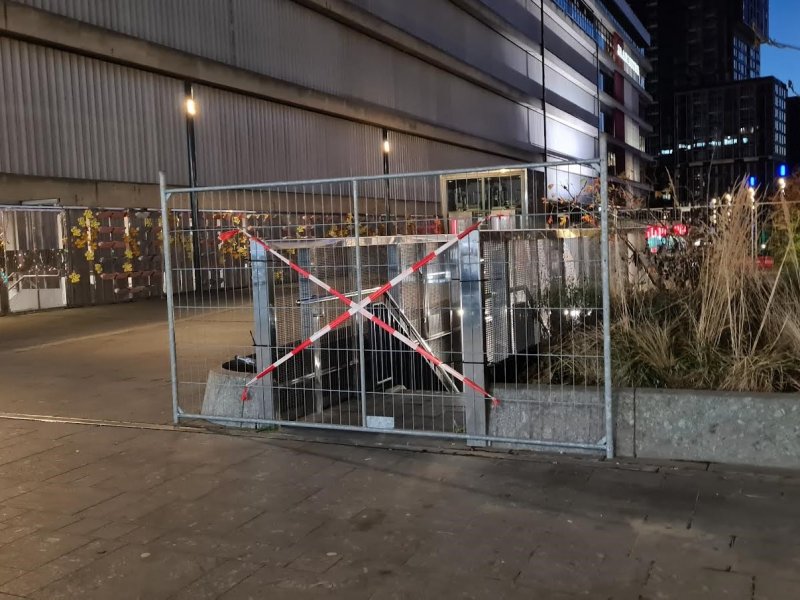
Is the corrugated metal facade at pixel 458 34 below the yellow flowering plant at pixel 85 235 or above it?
above

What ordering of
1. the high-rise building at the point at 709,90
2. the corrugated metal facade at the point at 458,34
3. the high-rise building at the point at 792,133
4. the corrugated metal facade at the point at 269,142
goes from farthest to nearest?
the high-rise building at the point at 709,90
the high-rise building at the point at 792,133
the corrugated metal facade at the point at 458,34
the corrugated metal facade at the point at 269,142

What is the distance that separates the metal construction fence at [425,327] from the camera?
20.3 feet

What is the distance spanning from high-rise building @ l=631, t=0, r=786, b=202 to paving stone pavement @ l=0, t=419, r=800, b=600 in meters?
141

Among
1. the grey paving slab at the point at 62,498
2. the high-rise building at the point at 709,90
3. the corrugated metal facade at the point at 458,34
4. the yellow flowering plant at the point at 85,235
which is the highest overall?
the high-rise building at the point at 709,90

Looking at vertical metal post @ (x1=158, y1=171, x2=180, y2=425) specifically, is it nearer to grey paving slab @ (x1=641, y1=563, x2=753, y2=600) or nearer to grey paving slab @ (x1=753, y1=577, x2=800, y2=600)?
grey paving slab @ (x1=641, y1=563, x2=753, y2=600)

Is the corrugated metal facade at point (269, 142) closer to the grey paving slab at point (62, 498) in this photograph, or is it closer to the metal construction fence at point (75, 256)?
the metal construction fence at point (75, 256)

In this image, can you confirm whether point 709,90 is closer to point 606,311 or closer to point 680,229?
point 680,229

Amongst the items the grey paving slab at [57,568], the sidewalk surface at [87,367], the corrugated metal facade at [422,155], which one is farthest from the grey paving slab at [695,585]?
the corrugated metal facade at [422,155]

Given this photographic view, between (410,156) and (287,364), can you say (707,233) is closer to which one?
(287,364)

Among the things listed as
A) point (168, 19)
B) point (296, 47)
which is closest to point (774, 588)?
point (168, 19)

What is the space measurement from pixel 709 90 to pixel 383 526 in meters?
170

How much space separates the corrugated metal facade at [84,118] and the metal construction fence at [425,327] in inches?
482

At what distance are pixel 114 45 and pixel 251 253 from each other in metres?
15.7

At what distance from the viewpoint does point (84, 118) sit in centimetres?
2009
